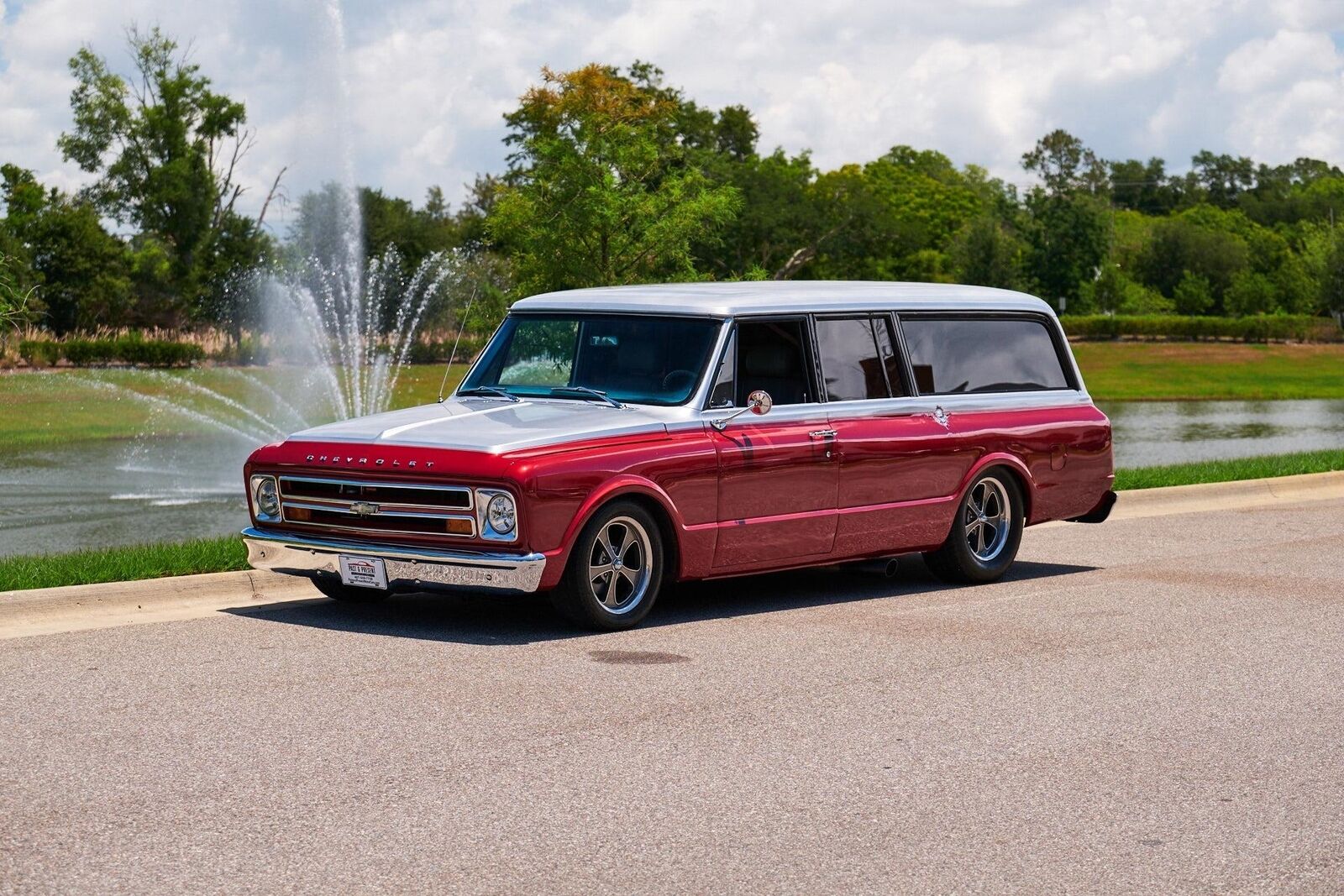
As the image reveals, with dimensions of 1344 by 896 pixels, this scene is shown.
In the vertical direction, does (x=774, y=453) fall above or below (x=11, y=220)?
below

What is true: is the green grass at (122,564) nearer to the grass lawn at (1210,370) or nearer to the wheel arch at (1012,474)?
the wheel arch at (1012,474)

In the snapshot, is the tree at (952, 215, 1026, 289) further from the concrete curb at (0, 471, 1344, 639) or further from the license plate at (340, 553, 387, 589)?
the license plate at (340, 553, 387, 589)

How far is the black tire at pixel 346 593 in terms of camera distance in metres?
10.2

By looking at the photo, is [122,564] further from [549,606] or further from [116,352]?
[116,352]

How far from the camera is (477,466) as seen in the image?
8.89 metres

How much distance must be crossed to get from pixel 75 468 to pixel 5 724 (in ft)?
69.0

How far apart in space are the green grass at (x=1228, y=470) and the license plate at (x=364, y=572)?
379 inches

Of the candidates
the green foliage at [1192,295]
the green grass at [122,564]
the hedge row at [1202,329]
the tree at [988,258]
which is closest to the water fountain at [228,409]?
the green grass at [122,564]

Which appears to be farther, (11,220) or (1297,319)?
(1297,319)

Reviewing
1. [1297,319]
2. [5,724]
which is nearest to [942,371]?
[5,724]

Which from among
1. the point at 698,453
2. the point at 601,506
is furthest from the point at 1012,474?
the point at 601,506

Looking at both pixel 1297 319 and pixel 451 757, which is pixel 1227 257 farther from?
pixel 451 757

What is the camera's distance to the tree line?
28.2 meters

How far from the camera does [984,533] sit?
1184cm
